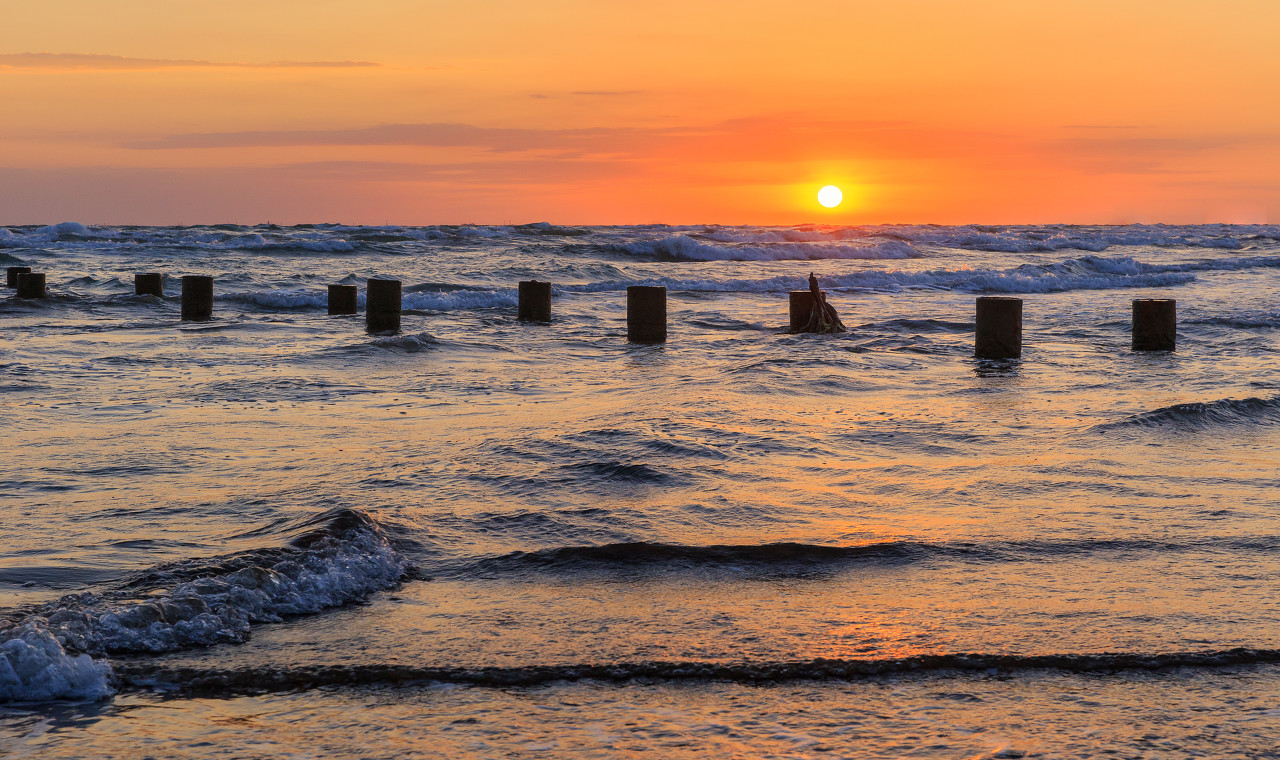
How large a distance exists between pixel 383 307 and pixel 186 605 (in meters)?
11.8

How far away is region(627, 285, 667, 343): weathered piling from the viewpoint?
14.6 m

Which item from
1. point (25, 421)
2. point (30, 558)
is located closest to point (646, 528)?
point (30, 558)

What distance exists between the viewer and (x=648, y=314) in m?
14.7

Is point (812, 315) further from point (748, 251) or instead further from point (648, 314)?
point (748, 251)

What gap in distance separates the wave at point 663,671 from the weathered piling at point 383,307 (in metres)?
12.1

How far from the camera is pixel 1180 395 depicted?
380 inches

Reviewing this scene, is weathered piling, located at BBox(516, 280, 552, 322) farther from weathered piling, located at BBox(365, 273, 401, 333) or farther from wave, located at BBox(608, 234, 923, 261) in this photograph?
wave, located at BBox(608, 234, 923, 261)

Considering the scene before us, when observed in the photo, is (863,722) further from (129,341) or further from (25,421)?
(129,341)

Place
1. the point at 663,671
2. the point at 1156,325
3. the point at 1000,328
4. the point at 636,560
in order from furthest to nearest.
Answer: the point at 1156,325 < the point at 1000,328 < the point at 636,560 < the point at 663,671

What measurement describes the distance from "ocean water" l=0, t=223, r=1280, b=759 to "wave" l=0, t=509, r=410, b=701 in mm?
15

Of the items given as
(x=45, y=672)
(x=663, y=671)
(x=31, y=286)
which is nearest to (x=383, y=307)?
(x=31, y=286)

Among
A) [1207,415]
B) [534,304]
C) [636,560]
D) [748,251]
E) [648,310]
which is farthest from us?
[748,251]

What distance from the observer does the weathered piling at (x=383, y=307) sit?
1530 cm

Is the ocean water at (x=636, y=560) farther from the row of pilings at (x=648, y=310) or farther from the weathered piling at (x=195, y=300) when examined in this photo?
the weathered piling at (x=195, y=300)
